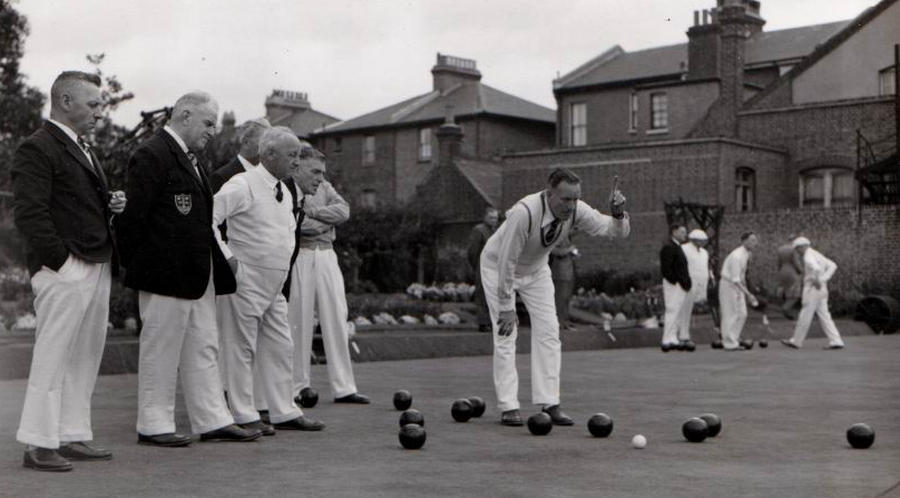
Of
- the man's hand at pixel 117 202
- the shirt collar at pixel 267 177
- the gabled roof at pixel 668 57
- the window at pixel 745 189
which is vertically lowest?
the man's hand at pixel 117 202

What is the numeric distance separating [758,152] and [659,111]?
7050 mm

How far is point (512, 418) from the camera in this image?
30.6 feet

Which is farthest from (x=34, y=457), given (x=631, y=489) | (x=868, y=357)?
(x=868, y=357)

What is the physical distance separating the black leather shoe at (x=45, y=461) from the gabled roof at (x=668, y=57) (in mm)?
46455

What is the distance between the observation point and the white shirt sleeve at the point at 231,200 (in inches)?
331

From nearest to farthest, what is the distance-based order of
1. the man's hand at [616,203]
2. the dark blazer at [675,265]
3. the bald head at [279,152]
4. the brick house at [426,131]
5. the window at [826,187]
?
the bald head at [279,152] → the man's hand at [616,203] → the dark blazer at [675,265] → the window at [826,187] → the brick house at [426,131]

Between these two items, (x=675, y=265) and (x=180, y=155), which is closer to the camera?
(x=180, y=155)

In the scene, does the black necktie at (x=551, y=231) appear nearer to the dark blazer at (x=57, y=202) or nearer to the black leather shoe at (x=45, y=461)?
the dark blazer at (x=57, y=202)

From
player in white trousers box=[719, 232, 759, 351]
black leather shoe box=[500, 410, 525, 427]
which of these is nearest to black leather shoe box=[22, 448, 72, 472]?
black leather shoe box=[500, 410, 525, 427]

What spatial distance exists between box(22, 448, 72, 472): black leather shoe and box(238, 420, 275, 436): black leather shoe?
1719mm

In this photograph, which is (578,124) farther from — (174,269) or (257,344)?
(174,269)

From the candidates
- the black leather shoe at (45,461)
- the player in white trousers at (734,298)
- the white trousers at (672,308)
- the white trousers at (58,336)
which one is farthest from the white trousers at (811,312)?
the black leather shoe at (45,461)

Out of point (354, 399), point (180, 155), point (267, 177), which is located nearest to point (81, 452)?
point (180, 155)

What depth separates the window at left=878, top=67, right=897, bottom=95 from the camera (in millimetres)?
41028
